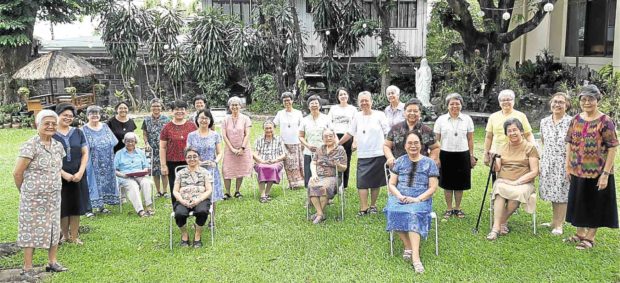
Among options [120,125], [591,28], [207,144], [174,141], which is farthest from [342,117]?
[591,28]

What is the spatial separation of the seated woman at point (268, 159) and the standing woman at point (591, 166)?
11.4ft

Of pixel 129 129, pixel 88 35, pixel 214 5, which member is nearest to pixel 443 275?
pixel 129 129

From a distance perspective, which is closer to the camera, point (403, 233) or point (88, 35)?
point (403, 233)

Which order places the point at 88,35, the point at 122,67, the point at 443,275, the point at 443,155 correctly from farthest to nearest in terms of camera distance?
1. the point at 88,35
2. the point at 122,67
3. the point at 443,155
4. the point at 443,275

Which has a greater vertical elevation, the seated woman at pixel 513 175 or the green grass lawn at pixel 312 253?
the seated woman at pixel 513 175

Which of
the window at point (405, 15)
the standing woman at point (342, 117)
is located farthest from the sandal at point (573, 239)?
the window at point (405, 15)

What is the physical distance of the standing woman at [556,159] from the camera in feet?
17.3

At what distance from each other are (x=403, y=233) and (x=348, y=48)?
42.4ft

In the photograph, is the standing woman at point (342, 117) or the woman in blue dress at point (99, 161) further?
the standing woman at point (342, 117)

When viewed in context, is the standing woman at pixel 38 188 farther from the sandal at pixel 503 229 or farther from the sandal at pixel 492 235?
the sandal at pixel 503 229

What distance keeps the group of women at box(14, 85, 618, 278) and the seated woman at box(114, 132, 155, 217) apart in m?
0.01

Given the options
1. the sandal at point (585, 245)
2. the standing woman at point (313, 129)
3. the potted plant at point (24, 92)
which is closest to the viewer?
the sandal at point (585, 245)

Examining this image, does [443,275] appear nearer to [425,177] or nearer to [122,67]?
[425,177]

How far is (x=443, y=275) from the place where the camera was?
14.9ft
